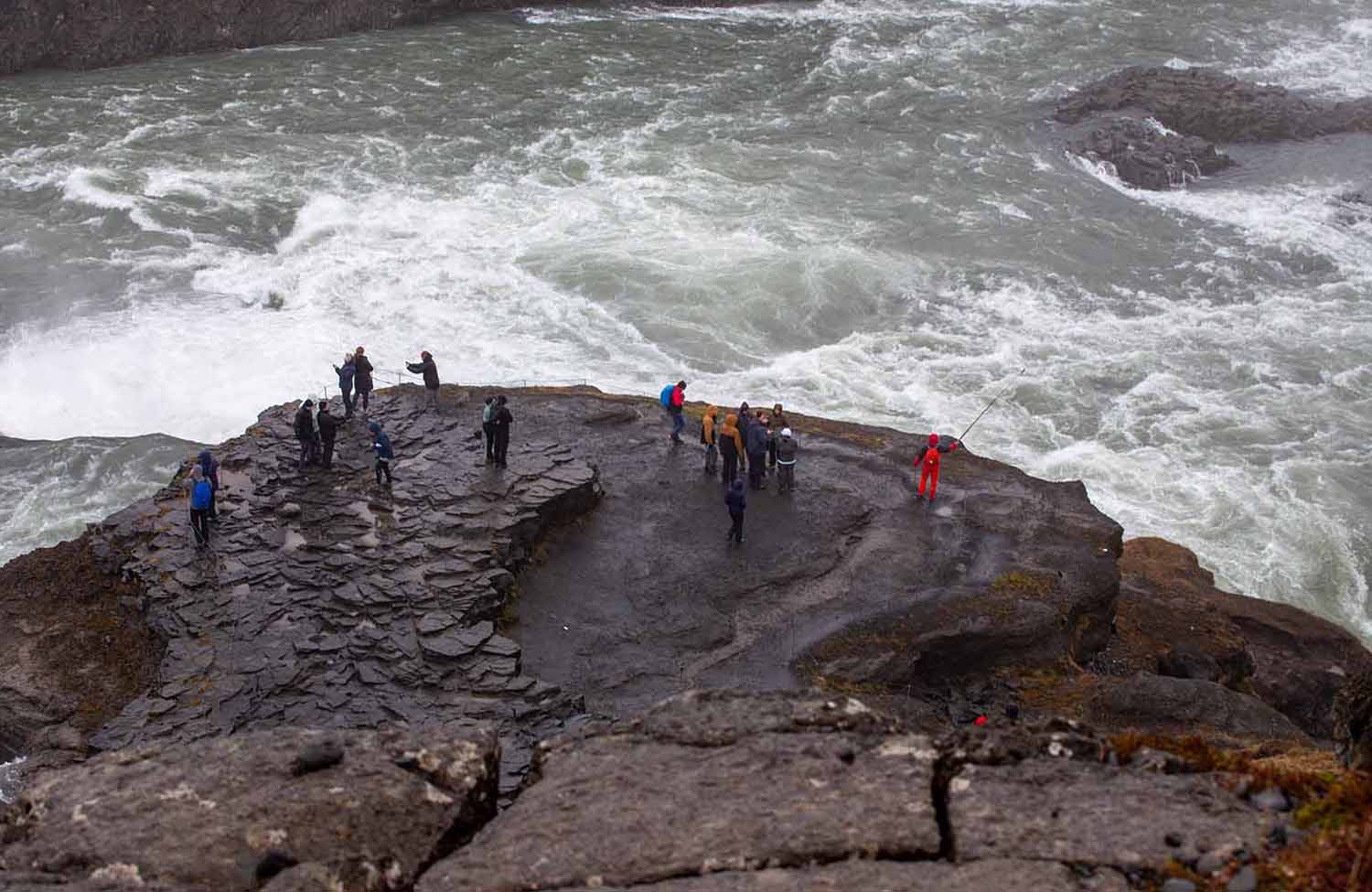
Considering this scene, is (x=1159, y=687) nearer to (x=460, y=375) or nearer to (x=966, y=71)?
(x=460, y=375)

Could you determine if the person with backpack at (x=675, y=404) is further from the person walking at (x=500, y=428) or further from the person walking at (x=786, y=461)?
the person walking at (x=500, y=428)

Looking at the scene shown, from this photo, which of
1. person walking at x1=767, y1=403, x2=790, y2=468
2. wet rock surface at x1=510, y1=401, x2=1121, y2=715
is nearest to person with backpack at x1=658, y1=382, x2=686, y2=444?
wet rock surface at x1=510, y1=401, x2=1121, y2=715

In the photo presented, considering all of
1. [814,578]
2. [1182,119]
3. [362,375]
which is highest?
[362,375]

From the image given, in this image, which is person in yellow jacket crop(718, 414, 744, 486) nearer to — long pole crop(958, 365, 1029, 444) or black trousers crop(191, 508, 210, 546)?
black trousers crop(191, 508, 210, 546)

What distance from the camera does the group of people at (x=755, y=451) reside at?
79.3ft

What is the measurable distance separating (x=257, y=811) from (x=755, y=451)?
46.0ft

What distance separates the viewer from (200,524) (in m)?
21.5

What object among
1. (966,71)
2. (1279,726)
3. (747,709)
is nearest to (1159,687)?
(1279,726)

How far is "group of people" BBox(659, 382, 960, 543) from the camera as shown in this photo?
2416cm

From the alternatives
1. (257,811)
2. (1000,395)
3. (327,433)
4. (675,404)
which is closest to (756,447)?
(675,404)

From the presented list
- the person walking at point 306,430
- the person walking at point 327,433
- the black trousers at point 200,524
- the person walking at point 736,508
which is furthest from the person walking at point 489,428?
the black trousers at point 200,524

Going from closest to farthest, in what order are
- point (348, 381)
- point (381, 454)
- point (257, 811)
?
point (257, 811), point (381, 454), point (348, 381)

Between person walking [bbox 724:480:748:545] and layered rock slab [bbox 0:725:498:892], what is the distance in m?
10.0

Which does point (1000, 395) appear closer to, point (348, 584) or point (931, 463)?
point (931, 463)
